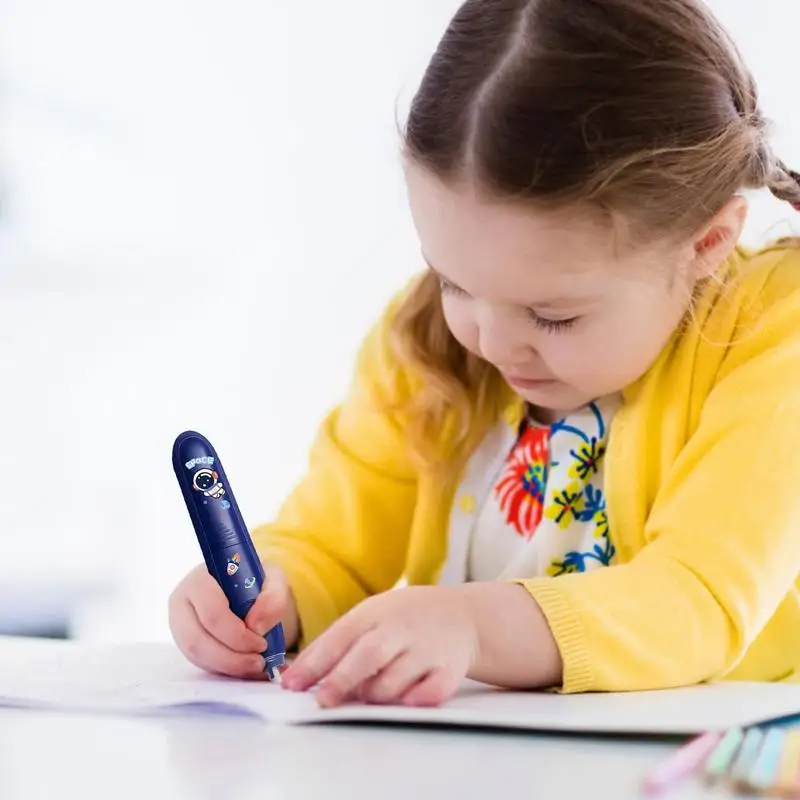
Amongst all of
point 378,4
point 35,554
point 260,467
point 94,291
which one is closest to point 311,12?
point 378,4

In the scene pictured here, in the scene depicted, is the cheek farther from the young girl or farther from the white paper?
the white paper

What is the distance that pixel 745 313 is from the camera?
0.89 meters

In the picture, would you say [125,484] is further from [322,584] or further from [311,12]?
[322,584]

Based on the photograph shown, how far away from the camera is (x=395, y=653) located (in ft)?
2.16

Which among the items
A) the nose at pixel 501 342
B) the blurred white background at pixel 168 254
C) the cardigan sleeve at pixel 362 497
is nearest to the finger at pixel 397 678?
the nose at pixel 501 342

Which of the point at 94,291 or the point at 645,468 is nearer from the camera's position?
the point at 645,468

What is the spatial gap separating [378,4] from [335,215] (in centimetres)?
28

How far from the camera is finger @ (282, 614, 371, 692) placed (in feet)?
2.22

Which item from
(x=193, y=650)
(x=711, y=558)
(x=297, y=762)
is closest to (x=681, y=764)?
(x=297, y=762)

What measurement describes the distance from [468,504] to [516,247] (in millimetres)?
290

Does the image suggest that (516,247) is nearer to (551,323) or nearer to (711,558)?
(551,323)

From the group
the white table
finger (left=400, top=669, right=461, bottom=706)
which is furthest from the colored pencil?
finger (left=400, top=669, right=461, bottom=706)

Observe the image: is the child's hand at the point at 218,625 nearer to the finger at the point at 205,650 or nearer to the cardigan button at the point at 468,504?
the finger at the point at 205,650

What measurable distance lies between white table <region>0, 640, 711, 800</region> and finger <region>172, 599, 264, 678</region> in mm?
125
